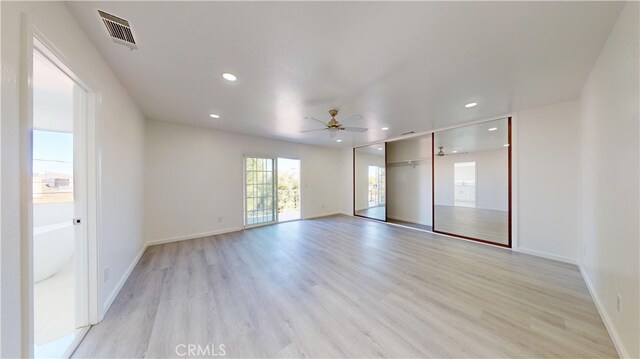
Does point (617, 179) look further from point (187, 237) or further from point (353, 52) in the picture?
point (187, 237)

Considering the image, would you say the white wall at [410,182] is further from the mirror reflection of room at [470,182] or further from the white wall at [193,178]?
the white wall at [193,178]

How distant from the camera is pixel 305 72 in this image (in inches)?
85.0

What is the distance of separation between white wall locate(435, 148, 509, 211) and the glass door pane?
4612mm

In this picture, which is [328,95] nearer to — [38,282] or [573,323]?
[573,323]

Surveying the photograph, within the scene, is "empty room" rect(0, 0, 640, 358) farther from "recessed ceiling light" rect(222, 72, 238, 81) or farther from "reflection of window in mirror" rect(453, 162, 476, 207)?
"reflection of window in mirror" rect(453, 162, 476, 207)

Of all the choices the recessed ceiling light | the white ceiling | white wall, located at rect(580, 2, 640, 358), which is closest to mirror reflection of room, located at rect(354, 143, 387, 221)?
the white ceiling

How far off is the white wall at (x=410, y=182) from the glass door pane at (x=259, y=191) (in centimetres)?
369

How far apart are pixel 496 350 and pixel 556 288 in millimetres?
1674

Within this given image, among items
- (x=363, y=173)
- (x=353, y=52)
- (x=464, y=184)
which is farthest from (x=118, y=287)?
(x=464, y=184)

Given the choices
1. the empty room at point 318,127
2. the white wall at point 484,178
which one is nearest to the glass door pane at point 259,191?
the empty room at point 318,127

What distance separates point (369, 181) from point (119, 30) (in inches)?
274

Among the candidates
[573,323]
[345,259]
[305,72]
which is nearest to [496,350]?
[573,323]

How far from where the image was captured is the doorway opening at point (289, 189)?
6.45m
